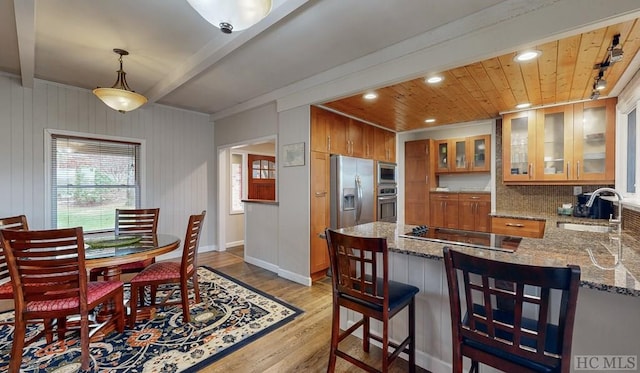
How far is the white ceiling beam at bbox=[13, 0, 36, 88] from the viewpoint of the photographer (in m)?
1.89

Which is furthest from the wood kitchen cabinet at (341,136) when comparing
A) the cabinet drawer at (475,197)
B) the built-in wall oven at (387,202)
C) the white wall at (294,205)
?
the cabinet drawer at (475,197)

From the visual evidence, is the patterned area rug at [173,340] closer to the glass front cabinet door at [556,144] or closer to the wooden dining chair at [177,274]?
the wooden dining chair at [177,274]

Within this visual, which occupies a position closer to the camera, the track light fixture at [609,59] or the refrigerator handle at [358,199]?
the track light fixture at [609,59]

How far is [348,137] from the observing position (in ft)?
14.1

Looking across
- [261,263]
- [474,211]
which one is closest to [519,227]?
[474,211]

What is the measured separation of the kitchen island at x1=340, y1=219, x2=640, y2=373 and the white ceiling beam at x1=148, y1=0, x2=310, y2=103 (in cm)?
175

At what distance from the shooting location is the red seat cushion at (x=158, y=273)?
96.9 inches

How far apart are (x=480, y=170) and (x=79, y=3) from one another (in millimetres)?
5895

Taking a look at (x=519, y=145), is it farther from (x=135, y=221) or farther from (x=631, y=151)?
(x=135, y=221)

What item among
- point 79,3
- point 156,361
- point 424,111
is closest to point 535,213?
point 424,111

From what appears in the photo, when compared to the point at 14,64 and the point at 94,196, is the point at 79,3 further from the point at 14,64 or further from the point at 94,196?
the point at 94,196

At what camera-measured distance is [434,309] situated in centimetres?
189

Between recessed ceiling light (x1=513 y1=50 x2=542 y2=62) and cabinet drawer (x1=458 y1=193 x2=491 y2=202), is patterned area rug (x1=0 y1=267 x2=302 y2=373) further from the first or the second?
cabinet drawer (x1=458 y1=193 x2=491 y2=202)

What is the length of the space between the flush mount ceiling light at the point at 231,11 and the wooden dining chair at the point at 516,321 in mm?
1462
